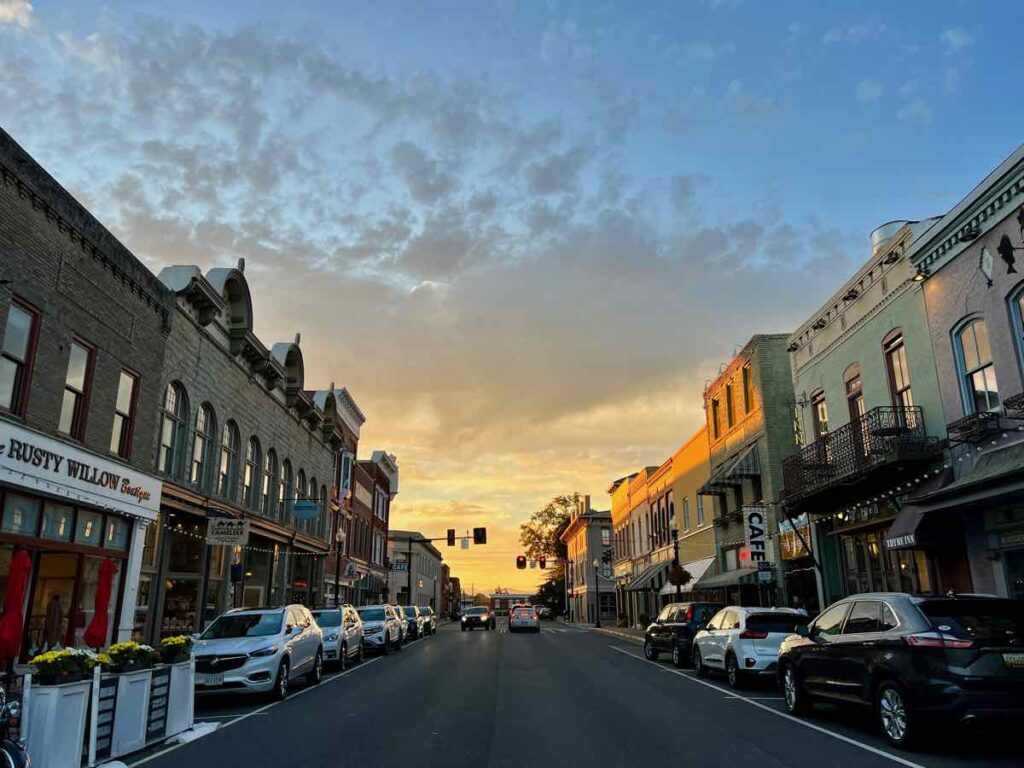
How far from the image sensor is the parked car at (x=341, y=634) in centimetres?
2017

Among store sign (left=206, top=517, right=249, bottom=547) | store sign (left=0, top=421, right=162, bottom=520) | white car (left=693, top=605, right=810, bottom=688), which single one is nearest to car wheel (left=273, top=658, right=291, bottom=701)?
store sign (left=0, top=421, right=162, bottom=520)

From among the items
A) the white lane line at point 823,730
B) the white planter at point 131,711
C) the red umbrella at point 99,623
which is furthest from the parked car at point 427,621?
the white planter at point 131,711

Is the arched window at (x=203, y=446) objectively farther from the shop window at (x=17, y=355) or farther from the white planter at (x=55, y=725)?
the white planter at (x=55, y=725)

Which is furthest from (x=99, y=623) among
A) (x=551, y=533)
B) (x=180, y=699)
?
(x=551, y=533)

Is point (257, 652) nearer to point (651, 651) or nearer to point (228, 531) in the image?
point (228, 531)

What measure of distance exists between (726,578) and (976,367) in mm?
15653

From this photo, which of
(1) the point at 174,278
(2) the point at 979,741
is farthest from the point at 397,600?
(2) the point at 979,741

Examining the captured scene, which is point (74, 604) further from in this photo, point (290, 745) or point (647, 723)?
point (647, 723)

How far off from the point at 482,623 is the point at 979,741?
4694cm

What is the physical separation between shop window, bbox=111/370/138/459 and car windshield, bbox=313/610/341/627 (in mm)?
6784

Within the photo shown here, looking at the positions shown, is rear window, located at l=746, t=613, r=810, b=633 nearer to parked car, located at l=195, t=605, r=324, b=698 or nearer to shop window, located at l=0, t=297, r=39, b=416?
parked car, located at l=195, t=605, r=324, b=698

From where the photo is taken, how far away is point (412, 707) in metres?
12.9

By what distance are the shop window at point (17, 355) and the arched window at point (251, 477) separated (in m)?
12.8

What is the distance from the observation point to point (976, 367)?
15.7 meters
